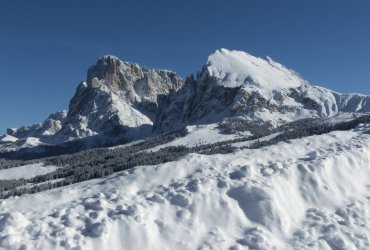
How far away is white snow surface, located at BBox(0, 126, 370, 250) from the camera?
120 ft

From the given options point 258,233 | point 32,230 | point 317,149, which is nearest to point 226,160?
point 317,149

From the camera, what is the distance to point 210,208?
1646 inches

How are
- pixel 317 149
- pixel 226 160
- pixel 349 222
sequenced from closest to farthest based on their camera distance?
pixel 349 222
pixel 226 160
pixel 317 149

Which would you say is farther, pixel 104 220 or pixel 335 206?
pixel 335 206

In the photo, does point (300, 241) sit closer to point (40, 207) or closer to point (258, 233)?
point (258, 233)

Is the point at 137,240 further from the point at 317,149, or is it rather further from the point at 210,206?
the point at 317,149

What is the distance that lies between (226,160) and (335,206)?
1398cm

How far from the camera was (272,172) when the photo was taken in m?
48.9

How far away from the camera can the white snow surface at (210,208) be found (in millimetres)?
36562

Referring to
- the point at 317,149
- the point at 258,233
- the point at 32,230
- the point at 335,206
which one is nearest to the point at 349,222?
the point at 335,206

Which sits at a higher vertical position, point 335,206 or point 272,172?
point 272,172

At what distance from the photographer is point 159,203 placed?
4178cm

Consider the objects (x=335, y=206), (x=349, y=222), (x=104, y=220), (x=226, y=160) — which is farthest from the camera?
(x=226, y=160)

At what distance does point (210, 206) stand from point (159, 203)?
437cm
